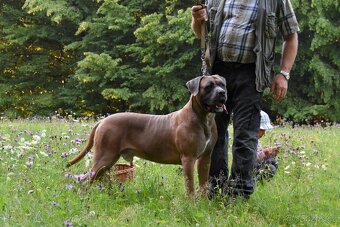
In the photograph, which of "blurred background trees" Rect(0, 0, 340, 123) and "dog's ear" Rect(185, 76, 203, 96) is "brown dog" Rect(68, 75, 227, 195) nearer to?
Result: "dog's ear" Rect(185, 76, 203, 96)

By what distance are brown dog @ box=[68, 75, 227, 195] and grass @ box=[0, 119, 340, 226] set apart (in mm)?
304

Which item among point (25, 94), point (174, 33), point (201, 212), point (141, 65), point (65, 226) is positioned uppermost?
point (65, 226)

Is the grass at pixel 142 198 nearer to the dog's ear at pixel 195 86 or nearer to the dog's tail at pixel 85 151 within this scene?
the dog's tail at pixel 85 151

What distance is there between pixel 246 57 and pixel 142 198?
1771mm

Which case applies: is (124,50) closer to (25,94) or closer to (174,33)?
(174,33)

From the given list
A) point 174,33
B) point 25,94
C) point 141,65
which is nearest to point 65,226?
point 174,33

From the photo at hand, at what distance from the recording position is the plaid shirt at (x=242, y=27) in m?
4.65

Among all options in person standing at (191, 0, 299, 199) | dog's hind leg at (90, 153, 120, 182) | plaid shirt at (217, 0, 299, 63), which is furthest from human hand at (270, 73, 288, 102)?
dog's hind leg at (90, 153, 120, 182)

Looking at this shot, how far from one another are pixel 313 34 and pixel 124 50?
739cm

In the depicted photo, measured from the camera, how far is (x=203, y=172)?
5.11m

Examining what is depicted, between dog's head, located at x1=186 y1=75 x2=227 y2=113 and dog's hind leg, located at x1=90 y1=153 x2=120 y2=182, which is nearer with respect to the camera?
dog's head, located at x1=186 y1=75 x2=227 y2=113

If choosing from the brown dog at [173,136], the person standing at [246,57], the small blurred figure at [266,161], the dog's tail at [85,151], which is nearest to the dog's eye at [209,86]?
the brown dog at [173,136]

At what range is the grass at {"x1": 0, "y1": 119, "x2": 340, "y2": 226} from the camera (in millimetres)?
4250

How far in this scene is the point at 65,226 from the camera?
3775 mm
